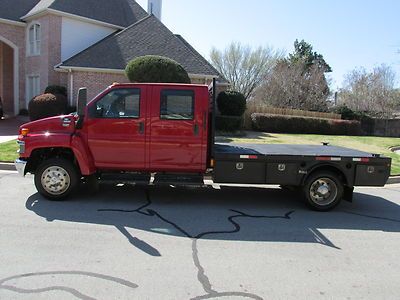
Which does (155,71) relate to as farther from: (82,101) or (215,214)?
(215,214)

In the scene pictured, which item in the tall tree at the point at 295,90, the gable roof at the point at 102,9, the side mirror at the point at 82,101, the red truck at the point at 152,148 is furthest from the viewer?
the tall tree at the point at 295,90

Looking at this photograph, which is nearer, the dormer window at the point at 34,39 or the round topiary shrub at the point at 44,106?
the round topiary shrub at the point at 44,106

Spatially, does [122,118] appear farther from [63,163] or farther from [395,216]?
[395,216]

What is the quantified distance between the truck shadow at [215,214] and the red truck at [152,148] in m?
0.46

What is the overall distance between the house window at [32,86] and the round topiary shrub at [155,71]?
829 cm

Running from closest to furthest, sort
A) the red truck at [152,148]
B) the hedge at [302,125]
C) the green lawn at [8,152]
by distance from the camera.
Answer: the red truck at [152,148], the green lawn at [8,152], the hedge at [302,125]

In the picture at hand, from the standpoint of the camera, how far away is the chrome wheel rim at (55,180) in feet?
23.1

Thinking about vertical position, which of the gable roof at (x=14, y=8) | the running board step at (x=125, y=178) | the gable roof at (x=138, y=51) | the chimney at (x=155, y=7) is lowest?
the running board step at (x=125, y=178)

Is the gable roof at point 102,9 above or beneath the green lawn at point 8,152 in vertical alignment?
above

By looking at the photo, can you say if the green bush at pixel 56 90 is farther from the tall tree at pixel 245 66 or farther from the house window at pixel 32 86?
the tall tree at pixel 245 66

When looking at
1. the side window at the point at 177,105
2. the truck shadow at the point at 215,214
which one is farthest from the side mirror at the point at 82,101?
the truck shadow at the point at 215,214

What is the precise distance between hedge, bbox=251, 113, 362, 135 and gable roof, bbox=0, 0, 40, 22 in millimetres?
15703

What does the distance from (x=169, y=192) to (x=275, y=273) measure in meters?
4.02

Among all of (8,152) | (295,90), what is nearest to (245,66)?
(295,90)
